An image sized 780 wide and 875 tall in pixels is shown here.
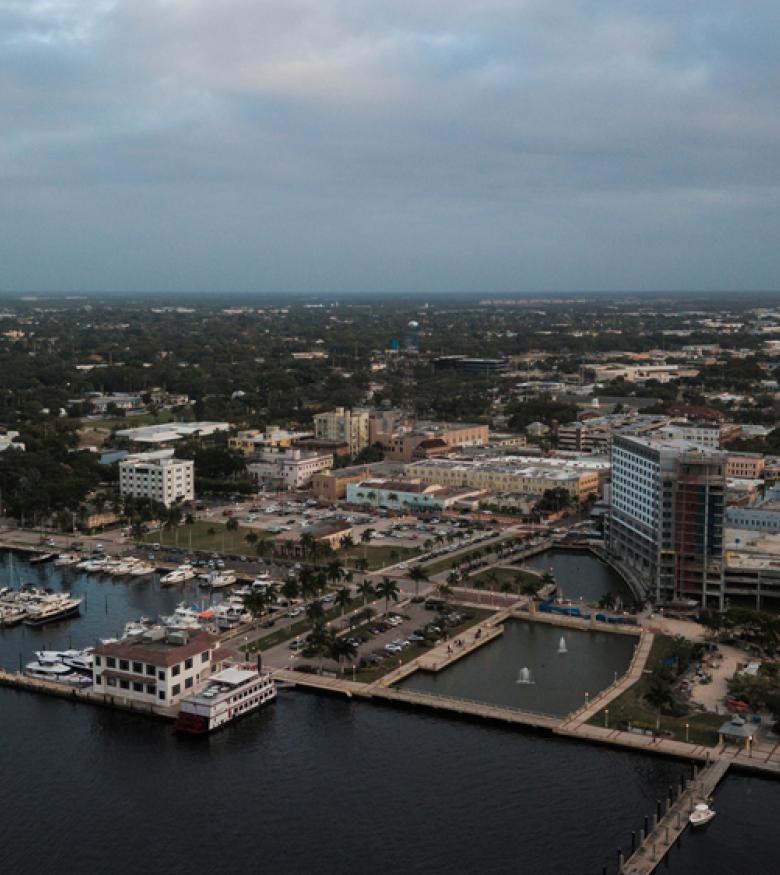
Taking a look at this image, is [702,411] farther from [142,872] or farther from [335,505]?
[142,872]

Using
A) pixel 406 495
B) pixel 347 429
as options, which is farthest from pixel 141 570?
pixel 347 429

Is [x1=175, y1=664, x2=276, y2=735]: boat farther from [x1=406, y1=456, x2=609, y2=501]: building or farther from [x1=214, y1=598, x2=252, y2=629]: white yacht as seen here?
[x1=406, y1=456, x2=609, y2=501]: building

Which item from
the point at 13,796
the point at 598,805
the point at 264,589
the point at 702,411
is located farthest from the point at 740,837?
the point at 702,411

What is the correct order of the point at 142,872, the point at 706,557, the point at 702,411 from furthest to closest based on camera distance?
the point at 702,411 < the point at 706,557 < the point at 142,872

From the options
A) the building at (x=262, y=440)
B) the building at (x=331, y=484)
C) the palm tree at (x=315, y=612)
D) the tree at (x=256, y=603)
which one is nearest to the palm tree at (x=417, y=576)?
the palm tree at (x=315, y=612)

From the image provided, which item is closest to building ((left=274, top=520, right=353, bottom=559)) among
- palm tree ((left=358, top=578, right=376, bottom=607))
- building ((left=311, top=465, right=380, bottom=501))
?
palm tree ((left=358, top=578, right=376, bottom=607))

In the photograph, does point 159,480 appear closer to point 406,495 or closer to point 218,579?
point 406,495
